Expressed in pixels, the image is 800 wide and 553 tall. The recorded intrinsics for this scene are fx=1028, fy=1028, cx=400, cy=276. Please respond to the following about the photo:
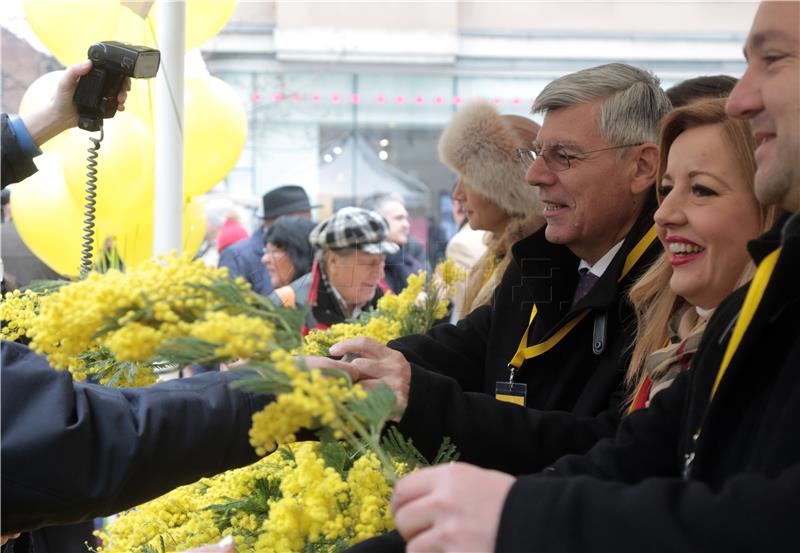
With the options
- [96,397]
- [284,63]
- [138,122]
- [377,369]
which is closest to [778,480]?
[377,369]

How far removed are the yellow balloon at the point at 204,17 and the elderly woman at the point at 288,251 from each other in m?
0.89

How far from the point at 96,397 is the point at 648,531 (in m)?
0.90

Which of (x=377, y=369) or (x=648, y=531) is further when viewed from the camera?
(x=377, y=369)

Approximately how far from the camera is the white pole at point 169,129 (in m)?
3.13

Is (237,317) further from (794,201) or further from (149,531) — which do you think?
(149,531)

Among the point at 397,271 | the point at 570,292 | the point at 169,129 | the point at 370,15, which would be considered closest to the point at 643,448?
the point at 570,292

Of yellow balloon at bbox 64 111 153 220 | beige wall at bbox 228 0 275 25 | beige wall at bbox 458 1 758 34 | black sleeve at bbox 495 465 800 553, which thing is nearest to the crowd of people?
black sleeve at bbox 495 465 800 553

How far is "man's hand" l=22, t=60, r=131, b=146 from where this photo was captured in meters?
1.94

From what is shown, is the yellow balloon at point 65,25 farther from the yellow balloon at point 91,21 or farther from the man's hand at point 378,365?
the man's hand at point 378,365

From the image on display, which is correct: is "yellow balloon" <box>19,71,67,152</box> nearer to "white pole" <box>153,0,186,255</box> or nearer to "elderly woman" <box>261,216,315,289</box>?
"white pole" <box>153,0,186,255</box>

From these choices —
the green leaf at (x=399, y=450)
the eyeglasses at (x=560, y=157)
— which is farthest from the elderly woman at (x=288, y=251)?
the green leaf at (x=399, y=450)

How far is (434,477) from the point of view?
1104 mm

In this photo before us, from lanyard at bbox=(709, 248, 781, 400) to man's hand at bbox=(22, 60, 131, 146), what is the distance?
1312 mm

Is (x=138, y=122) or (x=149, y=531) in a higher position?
(x=138, y=122)
